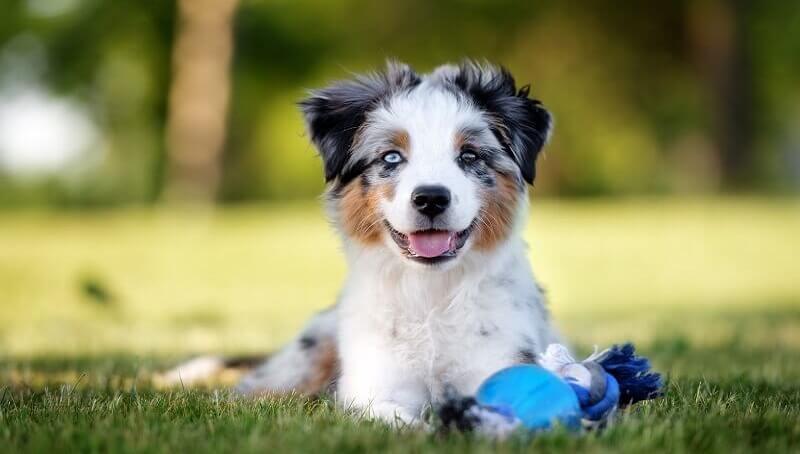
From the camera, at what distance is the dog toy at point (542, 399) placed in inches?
138

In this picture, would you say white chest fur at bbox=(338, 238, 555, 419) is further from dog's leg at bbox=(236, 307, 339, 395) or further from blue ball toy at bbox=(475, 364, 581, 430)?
blue ball toy at bbox=(475, 364, 581, 430)

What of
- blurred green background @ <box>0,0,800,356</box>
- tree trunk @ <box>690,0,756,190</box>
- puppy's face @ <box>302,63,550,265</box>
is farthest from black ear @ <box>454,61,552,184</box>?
tree trunk @ <box>690,0,756,190</box>

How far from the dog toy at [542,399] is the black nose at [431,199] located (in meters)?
0.76

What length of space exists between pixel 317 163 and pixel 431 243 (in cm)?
1328

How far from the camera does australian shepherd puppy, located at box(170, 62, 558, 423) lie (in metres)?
4.37

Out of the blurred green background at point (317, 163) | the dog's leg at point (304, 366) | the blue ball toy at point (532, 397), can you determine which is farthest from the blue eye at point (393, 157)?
Answer: the blurred green background at point (317, 163)

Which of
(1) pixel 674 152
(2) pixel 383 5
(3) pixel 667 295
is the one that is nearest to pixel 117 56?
(2) pixel 383 5

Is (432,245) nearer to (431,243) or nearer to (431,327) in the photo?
(431,243)

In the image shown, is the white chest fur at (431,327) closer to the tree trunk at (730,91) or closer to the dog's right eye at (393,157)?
the dog's right eye at (393,157)

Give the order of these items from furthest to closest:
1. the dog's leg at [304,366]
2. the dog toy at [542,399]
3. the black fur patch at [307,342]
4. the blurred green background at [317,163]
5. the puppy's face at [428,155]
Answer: the blurred green background at [317,163] < the black fur patch at [307,342] < the dog's leg at [304,366] < the puppy's face at [428,155] < the dog toy at [542,399]

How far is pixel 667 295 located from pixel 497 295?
794cm

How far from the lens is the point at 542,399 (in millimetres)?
3617

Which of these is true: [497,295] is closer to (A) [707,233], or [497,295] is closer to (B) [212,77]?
(A) [707,233]

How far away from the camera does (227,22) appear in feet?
76.6
